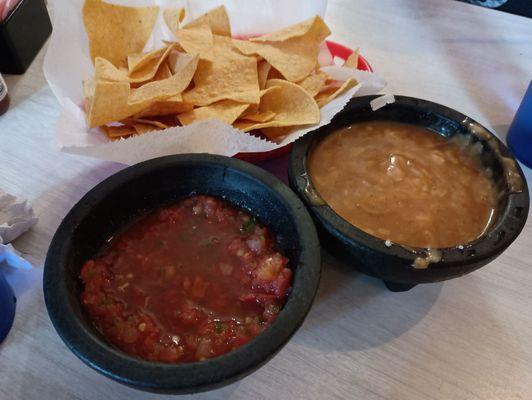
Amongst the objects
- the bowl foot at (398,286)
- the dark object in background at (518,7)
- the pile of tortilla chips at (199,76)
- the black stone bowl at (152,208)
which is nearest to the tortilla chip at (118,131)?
the pile of tortilla chips at (199,76)

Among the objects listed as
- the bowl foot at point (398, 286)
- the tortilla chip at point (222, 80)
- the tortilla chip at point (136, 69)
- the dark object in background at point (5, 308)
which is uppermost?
the tortilla chip at point (136, 69)

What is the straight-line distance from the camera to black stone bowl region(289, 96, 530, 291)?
93 centimetres

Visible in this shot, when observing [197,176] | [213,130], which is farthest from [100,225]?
[213,130]

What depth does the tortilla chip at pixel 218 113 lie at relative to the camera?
1264 mm

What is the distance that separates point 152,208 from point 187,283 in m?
0.23

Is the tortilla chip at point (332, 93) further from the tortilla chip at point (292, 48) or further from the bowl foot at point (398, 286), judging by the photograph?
the bowl foot at point (398, 286)

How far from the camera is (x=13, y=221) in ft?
3.74

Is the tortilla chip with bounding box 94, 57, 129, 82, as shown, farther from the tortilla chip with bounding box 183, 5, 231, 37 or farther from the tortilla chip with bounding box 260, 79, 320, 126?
the tortilla chip with bounding box 260, 79, 320, 126

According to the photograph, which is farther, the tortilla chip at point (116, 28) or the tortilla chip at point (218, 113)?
the tortilla chip at point (116, 28)

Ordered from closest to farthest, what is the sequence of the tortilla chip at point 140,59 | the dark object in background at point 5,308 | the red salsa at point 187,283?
the red salsa at point 187,283 → the dark object in background at point 5,308 → the tortilla chip at point 140,59

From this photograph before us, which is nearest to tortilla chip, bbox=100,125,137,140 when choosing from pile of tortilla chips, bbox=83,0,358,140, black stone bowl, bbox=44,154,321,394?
pile of tortilla chips, bbox=83,0,358,140

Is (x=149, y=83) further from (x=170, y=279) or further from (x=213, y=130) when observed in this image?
(x=170, y=279)

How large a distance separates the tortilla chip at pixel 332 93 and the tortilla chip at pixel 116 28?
54 cm

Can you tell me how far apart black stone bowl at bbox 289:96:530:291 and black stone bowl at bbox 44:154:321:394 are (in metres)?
0.05
